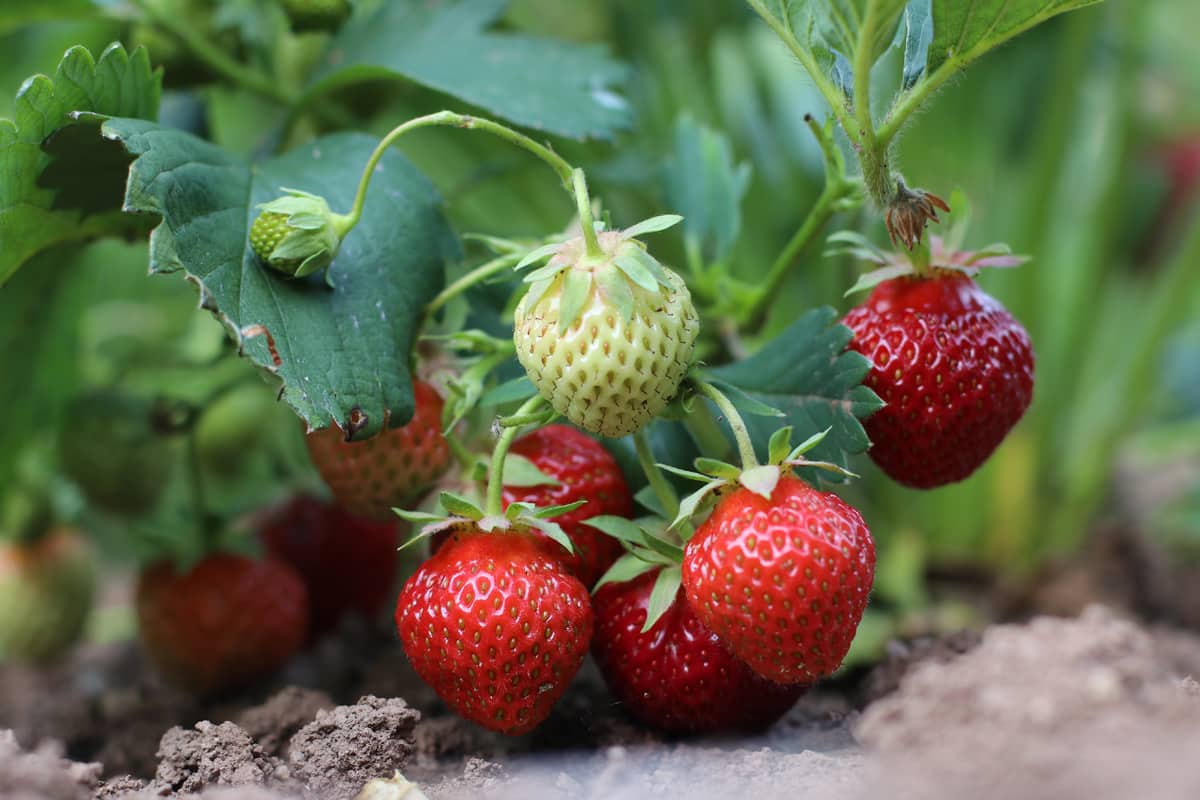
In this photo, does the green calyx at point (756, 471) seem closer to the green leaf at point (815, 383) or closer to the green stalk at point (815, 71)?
the green leaf at point (815, 383)

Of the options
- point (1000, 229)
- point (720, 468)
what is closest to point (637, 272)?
point (720, 468)

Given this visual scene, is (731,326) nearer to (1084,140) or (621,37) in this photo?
(621,37)

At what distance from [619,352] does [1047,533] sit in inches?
43.7

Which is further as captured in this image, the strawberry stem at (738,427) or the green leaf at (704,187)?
the green leaf at (704,187)

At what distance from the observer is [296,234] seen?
26.3 inches

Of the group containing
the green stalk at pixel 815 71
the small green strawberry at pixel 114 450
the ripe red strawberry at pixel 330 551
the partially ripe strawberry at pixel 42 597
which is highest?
the green stalk at pixel 815 71

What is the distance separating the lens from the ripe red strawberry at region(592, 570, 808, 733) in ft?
2.21

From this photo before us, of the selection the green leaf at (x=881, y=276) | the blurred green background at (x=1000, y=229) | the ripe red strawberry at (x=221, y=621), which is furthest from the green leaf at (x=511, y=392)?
the blurred green background at (x=1000, y=229)

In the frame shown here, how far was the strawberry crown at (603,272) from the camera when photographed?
585 millimetres

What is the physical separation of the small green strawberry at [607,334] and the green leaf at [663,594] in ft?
0.34

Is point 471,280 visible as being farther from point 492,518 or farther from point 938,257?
point 938,257

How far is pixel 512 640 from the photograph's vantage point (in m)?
0.63

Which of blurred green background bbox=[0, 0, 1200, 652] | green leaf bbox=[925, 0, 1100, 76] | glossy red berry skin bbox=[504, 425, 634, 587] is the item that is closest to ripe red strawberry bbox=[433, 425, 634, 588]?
glossy red berry skin bbox=[504, 425, 634, 587]

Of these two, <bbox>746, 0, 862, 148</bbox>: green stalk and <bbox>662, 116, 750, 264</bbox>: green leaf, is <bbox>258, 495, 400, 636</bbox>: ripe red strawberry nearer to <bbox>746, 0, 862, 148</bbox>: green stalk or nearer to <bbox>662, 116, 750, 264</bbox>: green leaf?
<bbox>662, 116, 750, 264</bbox>: green leaf
